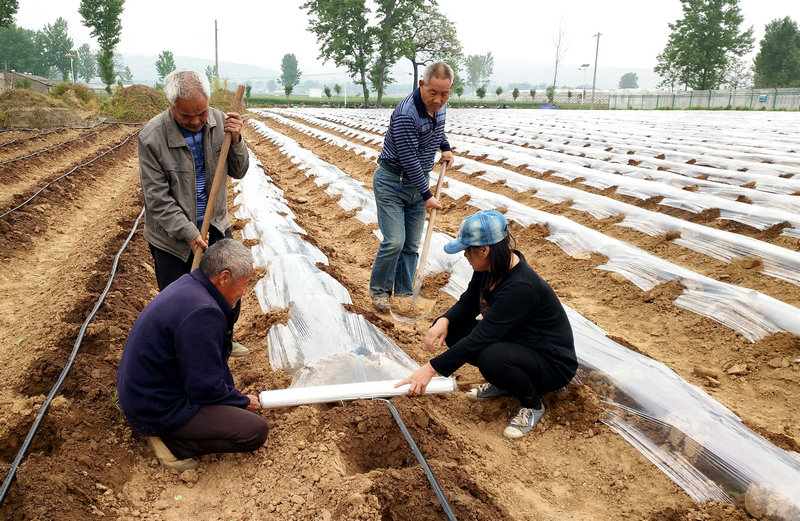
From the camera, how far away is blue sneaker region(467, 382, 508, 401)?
3.18 meters

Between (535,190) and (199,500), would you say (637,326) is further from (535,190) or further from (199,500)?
(535,190)

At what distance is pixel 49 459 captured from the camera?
7.91 ft

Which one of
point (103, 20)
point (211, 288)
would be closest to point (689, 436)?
point (211, 288)

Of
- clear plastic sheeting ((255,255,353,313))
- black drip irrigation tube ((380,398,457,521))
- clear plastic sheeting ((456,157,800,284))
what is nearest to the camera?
black drip irrigation tube ((380,398,457,521))

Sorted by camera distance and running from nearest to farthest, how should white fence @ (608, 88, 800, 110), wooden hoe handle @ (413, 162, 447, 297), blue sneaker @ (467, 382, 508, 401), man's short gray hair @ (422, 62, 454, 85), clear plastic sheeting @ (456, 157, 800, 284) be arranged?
1. blue sneaker @ (467, 382, 508, 401)
2. man's short gray hair @ (422, 62, 454, 85)
3. wooden hoe handle @ (413, 162, 447, 297)
4. clear plastic sheeting @ (456, 157, 800, 284)
5. white fence @ (608, 88, 800, 110)

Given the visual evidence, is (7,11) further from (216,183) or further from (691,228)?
(691,228)

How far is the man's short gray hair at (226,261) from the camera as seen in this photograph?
2248mm

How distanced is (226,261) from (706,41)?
53.2 metres

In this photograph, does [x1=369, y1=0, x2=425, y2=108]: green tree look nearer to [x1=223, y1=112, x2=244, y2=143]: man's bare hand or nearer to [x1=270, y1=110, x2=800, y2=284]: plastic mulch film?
[x1=270, y1=110, x2=800, y2=284]: plastic mulch film

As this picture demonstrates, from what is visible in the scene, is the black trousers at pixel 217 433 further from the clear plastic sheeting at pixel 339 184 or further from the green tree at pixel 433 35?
the green tree at pixel 433 35

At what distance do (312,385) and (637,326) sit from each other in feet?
8.50

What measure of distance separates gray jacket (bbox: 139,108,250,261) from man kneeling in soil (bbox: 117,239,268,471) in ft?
2.09

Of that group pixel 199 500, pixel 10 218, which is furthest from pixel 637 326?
pixel 10 218

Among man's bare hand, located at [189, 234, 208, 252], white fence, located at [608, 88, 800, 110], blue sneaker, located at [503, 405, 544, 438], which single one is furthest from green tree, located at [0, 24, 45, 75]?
blue sneaker, located at [503, 405, 544, 438]
